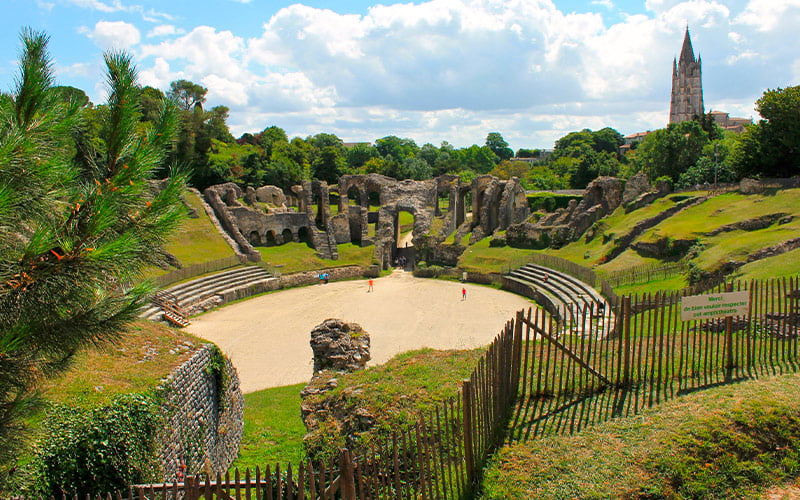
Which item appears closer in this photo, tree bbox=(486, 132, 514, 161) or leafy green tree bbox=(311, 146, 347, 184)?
leafy green tree bbox=(311, 146, 347, 184)

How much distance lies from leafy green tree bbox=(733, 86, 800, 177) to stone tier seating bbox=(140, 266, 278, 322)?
107 feet

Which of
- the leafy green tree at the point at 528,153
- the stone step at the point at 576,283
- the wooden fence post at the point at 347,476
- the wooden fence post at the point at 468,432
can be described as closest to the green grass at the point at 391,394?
the wooden fence post at the point at 468,432

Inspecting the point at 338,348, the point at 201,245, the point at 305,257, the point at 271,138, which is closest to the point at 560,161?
the point at 271,138

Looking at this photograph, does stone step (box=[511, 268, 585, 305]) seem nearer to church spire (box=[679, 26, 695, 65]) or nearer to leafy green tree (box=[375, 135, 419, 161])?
leafy green tree (box=[375, 135, 419, 161])

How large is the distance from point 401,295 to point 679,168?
106 feet

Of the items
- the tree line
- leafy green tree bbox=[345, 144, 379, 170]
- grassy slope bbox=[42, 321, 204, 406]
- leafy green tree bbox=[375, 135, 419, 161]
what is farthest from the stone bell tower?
grassy slope bbox=[42, 321, 204, 406]

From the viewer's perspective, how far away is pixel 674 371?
8.71 meters

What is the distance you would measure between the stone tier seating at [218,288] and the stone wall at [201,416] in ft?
40.8

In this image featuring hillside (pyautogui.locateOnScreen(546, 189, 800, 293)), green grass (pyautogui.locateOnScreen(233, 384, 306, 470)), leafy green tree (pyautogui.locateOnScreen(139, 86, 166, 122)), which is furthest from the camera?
hillside (pyautogui.locateOnScreen(546, 189, 800, 293))

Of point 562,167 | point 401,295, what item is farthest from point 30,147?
point 562,167

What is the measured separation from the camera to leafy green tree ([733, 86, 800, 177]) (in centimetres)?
3256

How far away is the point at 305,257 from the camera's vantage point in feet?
120

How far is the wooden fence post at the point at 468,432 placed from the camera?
617cm

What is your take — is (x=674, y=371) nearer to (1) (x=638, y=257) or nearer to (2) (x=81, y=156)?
(2) (x=81, y=156)
